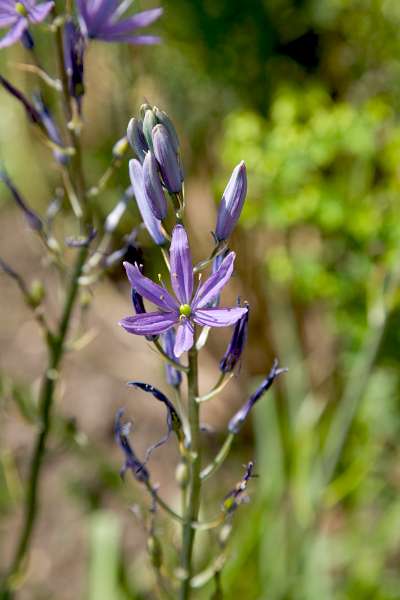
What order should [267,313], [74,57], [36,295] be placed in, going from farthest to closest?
[267,313], [36,295], [74,57]

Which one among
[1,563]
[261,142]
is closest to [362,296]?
[261,142]

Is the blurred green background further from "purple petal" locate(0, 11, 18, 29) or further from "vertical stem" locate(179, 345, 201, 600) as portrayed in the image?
"purple petal" locate(0, 11, 18, 29)

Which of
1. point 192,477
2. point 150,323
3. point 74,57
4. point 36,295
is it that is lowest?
point 192,477

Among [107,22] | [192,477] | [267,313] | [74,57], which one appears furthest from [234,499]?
[267,313]

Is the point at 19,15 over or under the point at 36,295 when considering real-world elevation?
over

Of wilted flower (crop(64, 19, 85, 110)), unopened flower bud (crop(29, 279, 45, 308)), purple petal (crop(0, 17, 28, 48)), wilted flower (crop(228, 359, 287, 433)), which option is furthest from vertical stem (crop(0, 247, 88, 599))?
wilted flower (crop(228, 359, 287, 433))

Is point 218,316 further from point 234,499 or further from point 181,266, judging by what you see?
point 234,499
